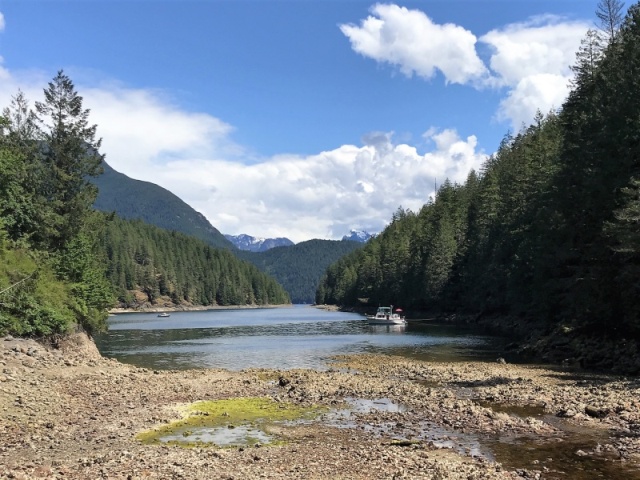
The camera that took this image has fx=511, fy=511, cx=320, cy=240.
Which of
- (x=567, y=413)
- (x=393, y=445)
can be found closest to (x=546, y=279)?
(x=567, y=413)

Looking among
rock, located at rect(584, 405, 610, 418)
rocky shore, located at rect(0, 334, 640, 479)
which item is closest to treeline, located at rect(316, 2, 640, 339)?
rocky shore, located at rect(0, 334, 640, 479)

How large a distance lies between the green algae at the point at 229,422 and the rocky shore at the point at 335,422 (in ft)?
2.09

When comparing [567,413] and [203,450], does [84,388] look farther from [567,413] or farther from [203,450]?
[567,413]

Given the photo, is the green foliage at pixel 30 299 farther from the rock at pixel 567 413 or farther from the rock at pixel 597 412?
the rock at pixel 597 412

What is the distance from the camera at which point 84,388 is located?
26047 mm

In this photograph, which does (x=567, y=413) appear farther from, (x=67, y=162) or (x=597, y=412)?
(x=67, y=162)

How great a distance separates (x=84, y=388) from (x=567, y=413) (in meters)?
22.7

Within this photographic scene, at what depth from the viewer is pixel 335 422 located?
20.8m

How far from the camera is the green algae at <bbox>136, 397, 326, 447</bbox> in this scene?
58.7 feet

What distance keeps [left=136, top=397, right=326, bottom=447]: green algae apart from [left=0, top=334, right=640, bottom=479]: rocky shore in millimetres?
637

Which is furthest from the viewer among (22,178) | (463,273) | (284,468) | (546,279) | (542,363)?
(463,273)

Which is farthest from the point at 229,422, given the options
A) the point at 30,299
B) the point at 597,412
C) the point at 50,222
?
the point at 50,222

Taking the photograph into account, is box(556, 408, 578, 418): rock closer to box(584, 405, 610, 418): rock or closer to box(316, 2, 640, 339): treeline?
box(584, 405, 610, 418): rock

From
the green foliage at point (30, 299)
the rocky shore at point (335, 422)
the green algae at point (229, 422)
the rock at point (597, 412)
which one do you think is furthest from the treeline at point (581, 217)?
the green foliage at point (30, 299)
